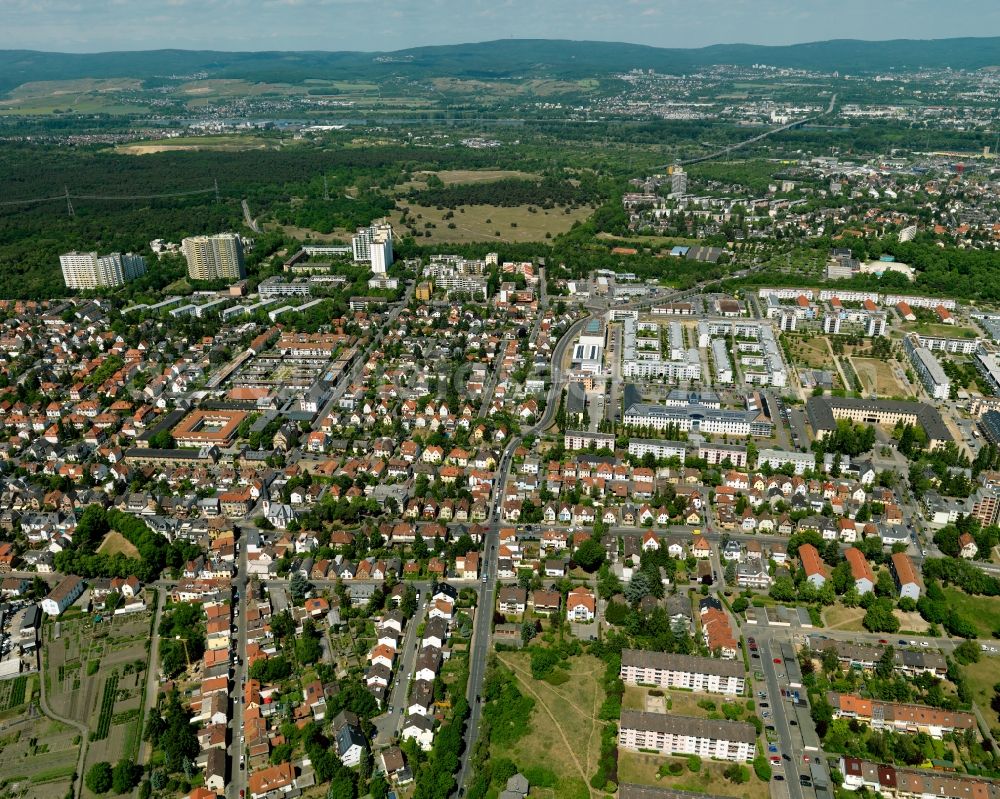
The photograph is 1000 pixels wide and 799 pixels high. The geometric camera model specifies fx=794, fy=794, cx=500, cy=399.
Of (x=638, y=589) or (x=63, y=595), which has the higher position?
(x=638, y=589)

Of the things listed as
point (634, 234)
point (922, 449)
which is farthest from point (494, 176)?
point (922, 449)

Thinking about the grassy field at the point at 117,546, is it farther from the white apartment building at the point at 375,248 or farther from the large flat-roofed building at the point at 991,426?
the large flat-roofed building at the point at 991,426

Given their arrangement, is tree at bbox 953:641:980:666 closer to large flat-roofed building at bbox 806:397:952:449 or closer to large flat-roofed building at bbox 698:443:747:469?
large flat-roofed building at bbox 698:443:747:469

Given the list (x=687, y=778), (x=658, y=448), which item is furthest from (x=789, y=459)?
(x=687, y=778)

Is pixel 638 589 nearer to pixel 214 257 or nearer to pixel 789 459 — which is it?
pixel 789 459

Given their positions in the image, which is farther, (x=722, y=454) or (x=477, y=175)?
(x=477, y=175)
